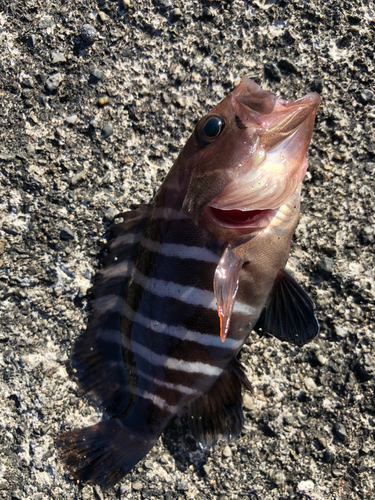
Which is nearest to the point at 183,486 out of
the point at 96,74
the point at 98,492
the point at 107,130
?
the point at 98,492

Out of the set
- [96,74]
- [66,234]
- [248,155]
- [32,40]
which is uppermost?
[32,40]

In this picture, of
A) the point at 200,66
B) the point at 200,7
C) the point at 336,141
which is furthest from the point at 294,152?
the point at 200,7

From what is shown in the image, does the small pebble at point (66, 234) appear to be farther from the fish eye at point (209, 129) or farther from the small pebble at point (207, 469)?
the small pebble at point (207, 469)

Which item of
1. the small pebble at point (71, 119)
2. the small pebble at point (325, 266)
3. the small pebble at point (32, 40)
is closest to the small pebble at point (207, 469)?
the small pebble at point (325, 266)

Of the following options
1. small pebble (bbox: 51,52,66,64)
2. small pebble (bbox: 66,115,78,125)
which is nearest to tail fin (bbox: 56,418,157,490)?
small pebble (bbox: 66,115,78,125)

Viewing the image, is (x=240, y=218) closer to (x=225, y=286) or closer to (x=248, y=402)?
(x=225, y=286)

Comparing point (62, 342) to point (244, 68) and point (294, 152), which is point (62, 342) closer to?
point (294, 152)
